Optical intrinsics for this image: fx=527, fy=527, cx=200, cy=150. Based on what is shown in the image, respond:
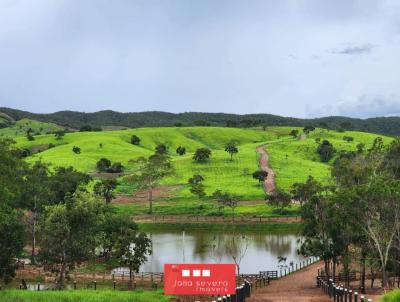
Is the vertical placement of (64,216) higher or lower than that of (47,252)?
higher

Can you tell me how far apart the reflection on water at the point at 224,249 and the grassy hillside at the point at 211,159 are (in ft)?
80.8

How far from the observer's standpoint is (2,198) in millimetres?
39438

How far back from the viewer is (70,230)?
40.6 meters

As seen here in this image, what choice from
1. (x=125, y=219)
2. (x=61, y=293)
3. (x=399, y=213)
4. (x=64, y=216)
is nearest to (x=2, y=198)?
(x=64, y=216)

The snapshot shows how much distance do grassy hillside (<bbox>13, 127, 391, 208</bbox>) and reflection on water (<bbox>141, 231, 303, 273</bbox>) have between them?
2464 centimetres

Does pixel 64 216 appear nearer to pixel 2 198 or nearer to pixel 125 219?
pixel 2 198

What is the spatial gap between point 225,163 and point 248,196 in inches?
1177

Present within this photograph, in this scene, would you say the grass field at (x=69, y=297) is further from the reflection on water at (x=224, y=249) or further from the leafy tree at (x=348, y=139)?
the leafy tree at (x=348, y=139)

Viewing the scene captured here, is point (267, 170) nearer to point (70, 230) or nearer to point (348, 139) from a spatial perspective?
point (348, 139)

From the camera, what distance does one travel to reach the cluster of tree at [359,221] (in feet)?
128

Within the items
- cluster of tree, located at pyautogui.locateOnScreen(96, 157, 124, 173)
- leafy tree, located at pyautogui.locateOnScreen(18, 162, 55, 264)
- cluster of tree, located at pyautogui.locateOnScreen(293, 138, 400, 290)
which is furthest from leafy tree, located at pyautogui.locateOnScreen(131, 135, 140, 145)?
cluster of tree, located at pyautogui.locateOnScreen(293, 138, 400, 290)

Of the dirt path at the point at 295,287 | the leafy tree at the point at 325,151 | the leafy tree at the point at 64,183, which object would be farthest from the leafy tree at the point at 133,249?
the leafy tree at the point at 325,151

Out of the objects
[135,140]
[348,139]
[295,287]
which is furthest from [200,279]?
[348,139]

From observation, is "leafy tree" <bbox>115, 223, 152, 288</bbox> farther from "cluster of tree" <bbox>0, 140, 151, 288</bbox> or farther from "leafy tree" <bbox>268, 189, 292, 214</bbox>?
"leafy tree" <bbox>268, 189, 292, 214</bbox>
